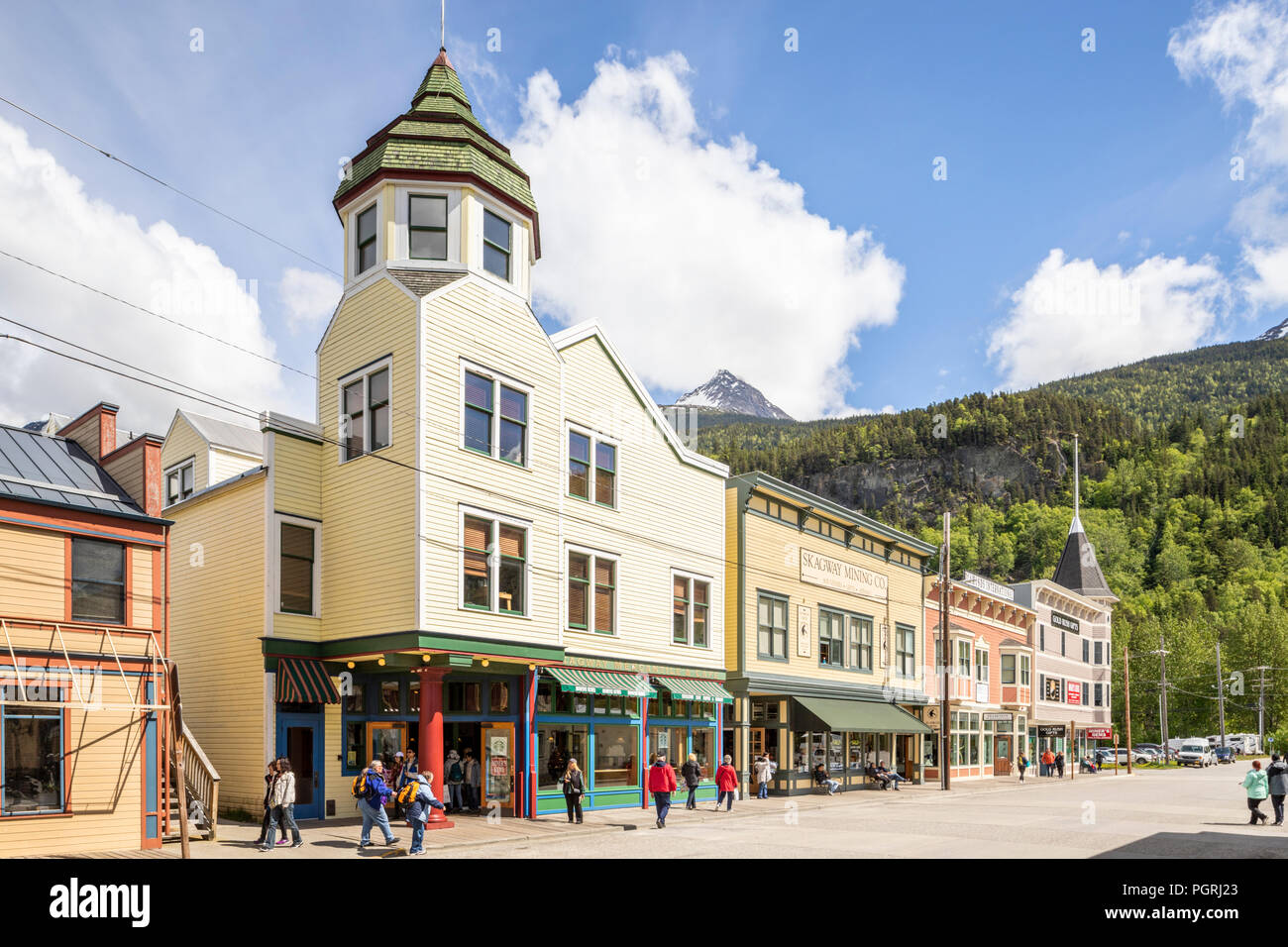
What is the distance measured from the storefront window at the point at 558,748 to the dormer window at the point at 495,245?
11.8 metres

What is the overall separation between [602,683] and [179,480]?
14.8 meters

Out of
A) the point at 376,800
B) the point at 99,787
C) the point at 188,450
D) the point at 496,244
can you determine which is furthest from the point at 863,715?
the point at 99,787

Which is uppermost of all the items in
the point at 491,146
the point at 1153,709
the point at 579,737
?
the point at 491,146

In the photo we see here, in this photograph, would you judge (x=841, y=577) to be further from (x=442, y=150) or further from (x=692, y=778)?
(x=442, y=150)

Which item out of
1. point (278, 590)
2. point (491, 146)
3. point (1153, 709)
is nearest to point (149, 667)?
point (278, 590)

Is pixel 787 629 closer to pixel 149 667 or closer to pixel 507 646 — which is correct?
pixel 507 646

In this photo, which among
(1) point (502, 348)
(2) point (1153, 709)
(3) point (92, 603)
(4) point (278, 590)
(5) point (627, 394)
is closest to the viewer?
(3) point (92, 603)

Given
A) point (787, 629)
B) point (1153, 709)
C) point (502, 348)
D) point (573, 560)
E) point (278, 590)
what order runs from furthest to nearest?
point (1153, 709) < point (787, 629) < point (573, 560) < point (502, 348) < point (278, 590)

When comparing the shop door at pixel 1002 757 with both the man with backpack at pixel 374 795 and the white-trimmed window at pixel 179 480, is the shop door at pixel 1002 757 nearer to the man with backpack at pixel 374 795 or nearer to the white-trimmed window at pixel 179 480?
the white-trimmed window at pixel 179 480

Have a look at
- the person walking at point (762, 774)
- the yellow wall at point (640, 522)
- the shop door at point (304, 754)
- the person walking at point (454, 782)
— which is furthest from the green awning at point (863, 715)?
the shop door at point (304, 754)

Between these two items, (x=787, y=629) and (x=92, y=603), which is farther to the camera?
(x=787, y=629)

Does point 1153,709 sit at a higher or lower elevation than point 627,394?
lower

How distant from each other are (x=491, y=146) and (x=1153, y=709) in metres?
119

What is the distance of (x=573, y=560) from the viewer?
93.9 ft
